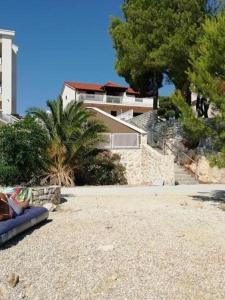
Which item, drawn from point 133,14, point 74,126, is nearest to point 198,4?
point 133,14

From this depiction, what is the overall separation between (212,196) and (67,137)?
8244 millimetres

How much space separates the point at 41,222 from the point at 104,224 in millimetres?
1555

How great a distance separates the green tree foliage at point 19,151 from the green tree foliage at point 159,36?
519 inches

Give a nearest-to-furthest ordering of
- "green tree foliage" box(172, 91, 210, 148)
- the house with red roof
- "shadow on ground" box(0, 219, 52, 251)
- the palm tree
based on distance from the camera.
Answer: "shadow on ground" box(0, 219, 52, 251)
"green tree foliage" box(172, 91, 210, 148)
the palm tree
the house with red roof

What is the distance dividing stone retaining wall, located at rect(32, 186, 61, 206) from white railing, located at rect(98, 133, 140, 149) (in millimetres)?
13124

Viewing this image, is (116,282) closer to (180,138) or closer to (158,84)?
(180,138)

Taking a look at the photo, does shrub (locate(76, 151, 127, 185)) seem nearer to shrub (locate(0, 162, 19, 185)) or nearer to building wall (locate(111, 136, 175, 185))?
building wall (locate(111, 136, 175, 185))

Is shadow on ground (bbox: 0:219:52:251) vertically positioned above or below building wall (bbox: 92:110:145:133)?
below

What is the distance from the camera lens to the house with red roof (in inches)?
1887

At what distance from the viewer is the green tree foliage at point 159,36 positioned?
26.3 meters

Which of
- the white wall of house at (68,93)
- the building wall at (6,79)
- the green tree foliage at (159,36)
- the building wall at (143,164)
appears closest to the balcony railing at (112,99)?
the white wall of house at (68,93)

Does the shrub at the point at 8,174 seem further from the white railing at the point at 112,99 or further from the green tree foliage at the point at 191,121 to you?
the white railing at the point at 112,99

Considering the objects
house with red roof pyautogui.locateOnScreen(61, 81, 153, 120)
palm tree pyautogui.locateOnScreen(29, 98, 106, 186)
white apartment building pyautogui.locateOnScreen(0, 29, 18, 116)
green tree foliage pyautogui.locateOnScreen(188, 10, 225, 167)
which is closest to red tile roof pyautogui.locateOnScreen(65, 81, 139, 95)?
house with red roof pyautogui.locateOnScreen(61, 81, 153, 120)

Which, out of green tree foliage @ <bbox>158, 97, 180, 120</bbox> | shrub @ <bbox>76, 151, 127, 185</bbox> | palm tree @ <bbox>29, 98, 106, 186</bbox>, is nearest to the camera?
palm tree @ <bbox>29, 98, 106, 186</bbox>
